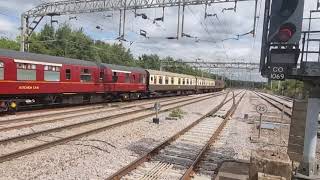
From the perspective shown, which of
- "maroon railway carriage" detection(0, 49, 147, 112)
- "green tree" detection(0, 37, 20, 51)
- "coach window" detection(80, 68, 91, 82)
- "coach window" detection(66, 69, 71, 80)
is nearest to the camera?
"maroon railway carriage" detection(0, 49, 147, 112)

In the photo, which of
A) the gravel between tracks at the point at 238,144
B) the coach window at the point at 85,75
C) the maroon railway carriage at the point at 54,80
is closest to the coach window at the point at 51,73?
the maroon railway carriage at the point at 54,80

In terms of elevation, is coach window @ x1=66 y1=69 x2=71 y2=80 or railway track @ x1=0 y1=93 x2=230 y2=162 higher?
coach window @ x1=66 y1=69 x2=71 y2=80

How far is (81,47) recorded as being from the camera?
6141cm

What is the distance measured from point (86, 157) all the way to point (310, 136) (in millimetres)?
5533

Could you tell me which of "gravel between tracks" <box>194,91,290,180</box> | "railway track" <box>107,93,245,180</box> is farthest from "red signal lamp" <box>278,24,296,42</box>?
"gravel between tracks" <box>194,91,290,180</box>

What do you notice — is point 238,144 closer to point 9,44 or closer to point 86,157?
point 86,157

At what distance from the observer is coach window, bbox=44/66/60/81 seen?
21.2 meters

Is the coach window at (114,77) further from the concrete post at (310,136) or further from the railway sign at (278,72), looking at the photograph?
the railway sign at (278,72)

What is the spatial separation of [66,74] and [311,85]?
57.9 feet

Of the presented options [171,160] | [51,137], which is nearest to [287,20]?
[171,160]

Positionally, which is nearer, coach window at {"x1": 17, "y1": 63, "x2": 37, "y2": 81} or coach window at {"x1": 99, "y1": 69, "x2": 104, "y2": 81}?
coach window at {"x1": 17, "y1": 63, "x2": 37, "y2": 81}

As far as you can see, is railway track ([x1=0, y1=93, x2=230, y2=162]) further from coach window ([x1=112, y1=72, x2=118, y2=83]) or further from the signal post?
coach window ([x1=112, y1=72, x2=118, y2=83])

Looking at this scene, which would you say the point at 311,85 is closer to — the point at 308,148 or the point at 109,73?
the point at 308,148

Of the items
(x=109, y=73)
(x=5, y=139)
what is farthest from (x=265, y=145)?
(x=109, y=73)
